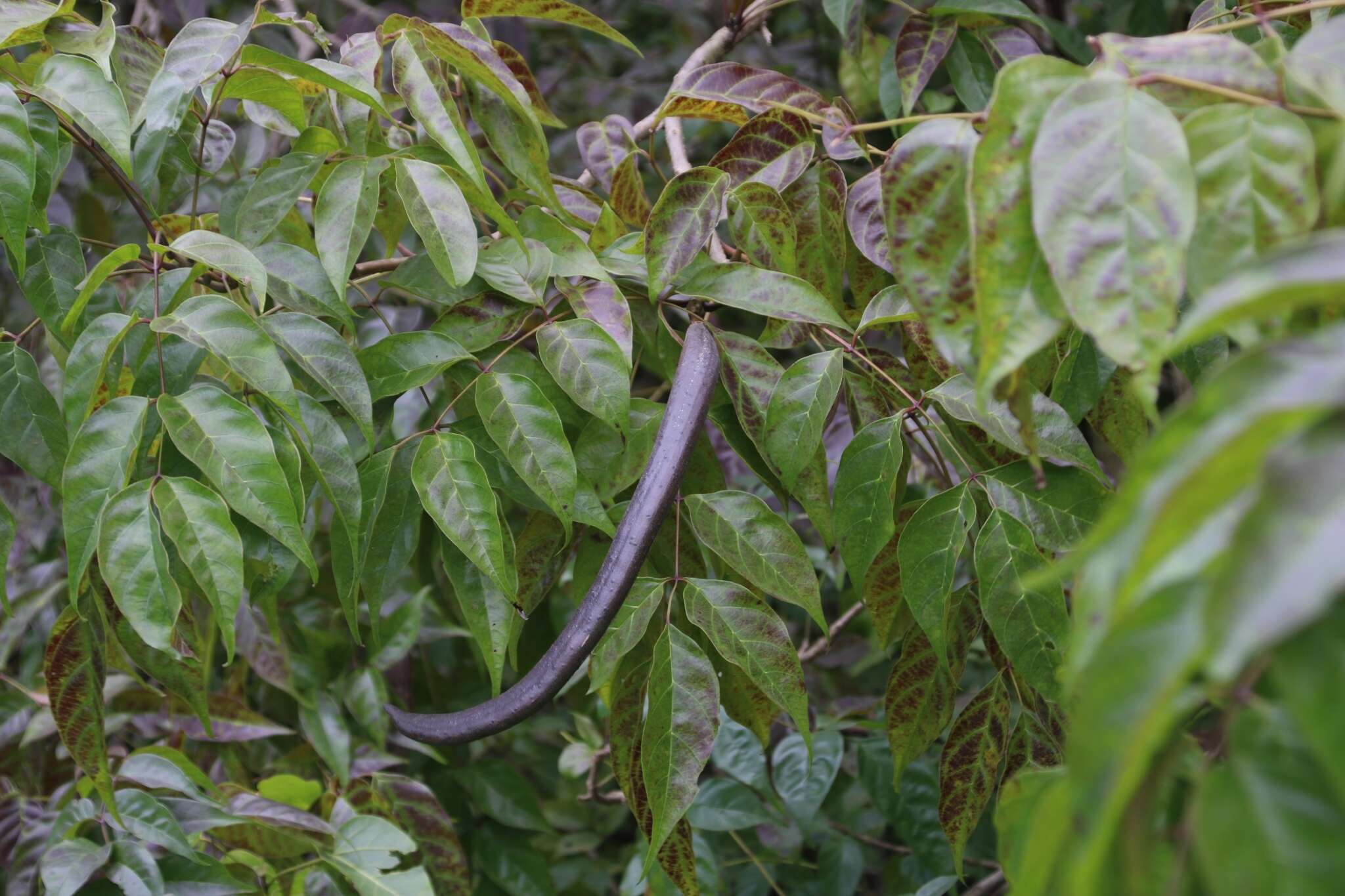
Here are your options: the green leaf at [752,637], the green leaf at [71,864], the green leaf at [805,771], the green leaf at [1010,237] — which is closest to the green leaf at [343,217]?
the green leaf at [752,637]

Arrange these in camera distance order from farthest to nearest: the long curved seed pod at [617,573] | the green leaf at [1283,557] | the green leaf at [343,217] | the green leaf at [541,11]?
the green leaf at [541,11] < the green leaf at [343,217] < the long curved seed pod at [617,573] < the green leaf at [1283,557]

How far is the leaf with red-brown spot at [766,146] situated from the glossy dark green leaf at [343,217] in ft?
0.85

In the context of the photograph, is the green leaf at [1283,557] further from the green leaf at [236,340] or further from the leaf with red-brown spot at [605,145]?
the leaf with red-brown spot at [605,145]

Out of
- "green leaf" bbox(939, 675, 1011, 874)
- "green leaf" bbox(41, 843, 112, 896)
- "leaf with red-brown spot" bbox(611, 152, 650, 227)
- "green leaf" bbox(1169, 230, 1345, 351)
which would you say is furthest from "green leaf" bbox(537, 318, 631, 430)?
"green leaf" bbox(41, 843, 112, 896)

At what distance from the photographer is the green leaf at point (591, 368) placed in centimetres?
74

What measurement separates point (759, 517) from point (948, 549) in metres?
0.13

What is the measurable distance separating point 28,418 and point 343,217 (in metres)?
0.27

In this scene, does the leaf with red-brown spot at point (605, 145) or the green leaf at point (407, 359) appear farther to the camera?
the leaf with red-brown spot at point (605, 145)

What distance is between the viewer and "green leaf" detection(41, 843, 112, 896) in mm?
916

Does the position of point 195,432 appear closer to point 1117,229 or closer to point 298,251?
point 298,251

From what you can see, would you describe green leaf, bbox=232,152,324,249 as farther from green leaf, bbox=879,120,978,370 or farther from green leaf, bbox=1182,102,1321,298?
green leaf, bbox=1182,102,1321,298

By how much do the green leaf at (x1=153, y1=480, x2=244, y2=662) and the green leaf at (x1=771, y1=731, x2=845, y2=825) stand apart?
2.58 feet

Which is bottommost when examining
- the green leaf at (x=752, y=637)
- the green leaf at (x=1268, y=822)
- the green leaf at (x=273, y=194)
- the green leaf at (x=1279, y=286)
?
the green leaf at (x=752, y=637)

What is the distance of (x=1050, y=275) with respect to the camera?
444 millimetres
